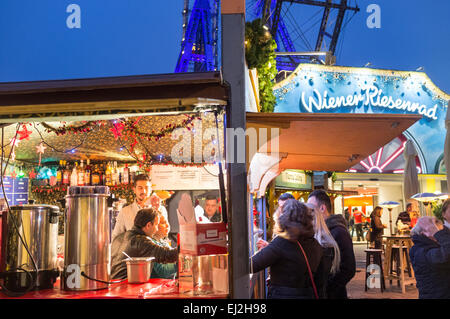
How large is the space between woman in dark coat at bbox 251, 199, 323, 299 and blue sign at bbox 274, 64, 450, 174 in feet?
41.2

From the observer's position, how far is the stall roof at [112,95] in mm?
2793

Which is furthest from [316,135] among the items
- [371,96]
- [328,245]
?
[371,96]

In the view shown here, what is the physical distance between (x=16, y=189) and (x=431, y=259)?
838 cm

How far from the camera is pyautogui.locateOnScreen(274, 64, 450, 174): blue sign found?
51.6 feet

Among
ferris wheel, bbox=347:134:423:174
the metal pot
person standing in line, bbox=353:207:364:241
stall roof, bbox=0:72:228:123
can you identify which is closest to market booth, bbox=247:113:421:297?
stall roof, bbox=0:72:228:123

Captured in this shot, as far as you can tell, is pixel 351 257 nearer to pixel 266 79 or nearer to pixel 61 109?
pixel 61 109

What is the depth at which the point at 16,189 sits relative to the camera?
8789mm

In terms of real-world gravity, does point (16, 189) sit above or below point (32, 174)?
below

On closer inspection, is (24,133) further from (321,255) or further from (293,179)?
(293,179)

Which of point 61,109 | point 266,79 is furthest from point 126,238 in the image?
point 266,79

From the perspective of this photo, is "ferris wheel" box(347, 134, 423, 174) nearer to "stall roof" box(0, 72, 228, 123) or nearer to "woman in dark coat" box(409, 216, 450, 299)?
"woman in dark coat" box(409, 216, 450, 299)
